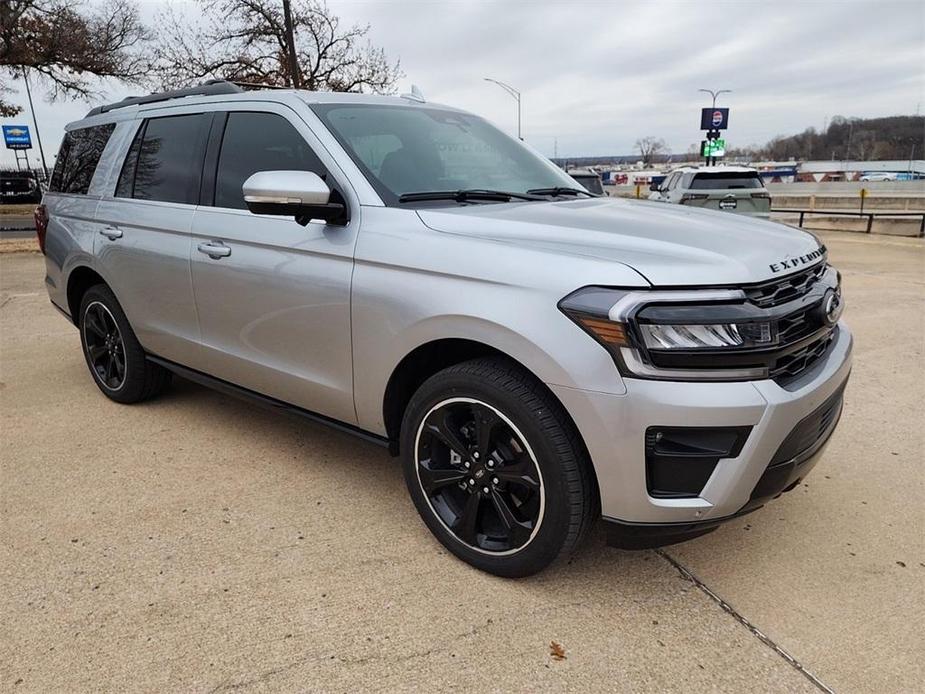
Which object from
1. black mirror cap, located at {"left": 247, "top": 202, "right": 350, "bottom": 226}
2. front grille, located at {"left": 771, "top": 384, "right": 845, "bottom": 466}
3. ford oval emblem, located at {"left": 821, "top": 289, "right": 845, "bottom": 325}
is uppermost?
black mirror cap, located at {"left": 247, "top": 202, "right": 350, "bottom": 226}

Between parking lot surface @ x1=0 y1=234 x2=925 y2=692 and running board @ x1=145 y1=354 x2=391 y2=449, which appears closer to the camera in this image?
parking lot surface @ x1=0 y1=234 x2=925 y2=692

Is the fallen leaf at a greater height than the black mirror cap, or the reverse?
the black mirror cap

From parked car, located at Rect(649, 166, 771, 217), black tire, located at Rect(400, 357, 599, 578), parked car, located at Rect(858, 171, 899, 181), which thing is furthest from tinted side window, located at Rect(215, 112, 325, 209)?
parked car, located at Rect(858, 171, 899, 181)

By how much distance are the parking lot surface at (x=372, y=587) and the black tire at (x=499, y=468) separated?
16cm

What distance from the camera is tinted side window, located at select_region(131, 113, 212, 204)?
357 centimetres

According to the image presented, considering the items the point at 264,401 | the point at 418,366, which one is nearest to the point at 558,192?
the point at 418,366

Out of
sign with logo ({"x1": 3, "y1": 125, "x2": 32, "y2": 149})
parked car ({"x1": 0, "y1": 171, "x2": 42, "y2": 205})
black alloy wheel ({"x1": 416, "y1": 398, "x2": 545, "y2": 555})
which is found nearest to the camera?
black alloy wheel ({"x1": 416, "y1": 398, "x2": 545, "y2": 555})

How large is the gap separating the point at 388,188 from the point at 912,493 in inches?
112

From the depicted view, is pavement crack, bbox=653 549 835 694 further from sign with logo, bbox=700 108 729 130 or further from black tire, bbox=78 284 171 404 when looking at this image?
sign with logo, bbox=700 108 729 130

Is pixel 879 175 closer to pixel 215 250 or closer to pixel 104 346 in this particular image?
pixel 104 346

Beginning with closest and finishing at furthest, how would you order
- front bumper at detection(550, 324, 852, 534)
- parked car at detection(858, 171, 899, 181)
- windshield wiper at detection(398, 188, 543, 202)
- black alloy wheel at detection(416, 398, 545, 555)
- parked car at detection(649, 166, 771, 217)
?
front bumper at detection(550, 324, 852, 534), black alloy wheel at detection(416, 398, 545, 555), windshield wiper at detection(398, 188, 543, 202), parked car at detection(649, 166, 771, 217), parked car at detection(858, 171, 899, 181)

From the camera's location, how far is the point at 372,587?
2547mm

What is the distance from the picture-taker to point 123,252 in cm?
397

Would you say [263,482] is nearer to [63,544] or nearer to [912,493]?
[63,544]
